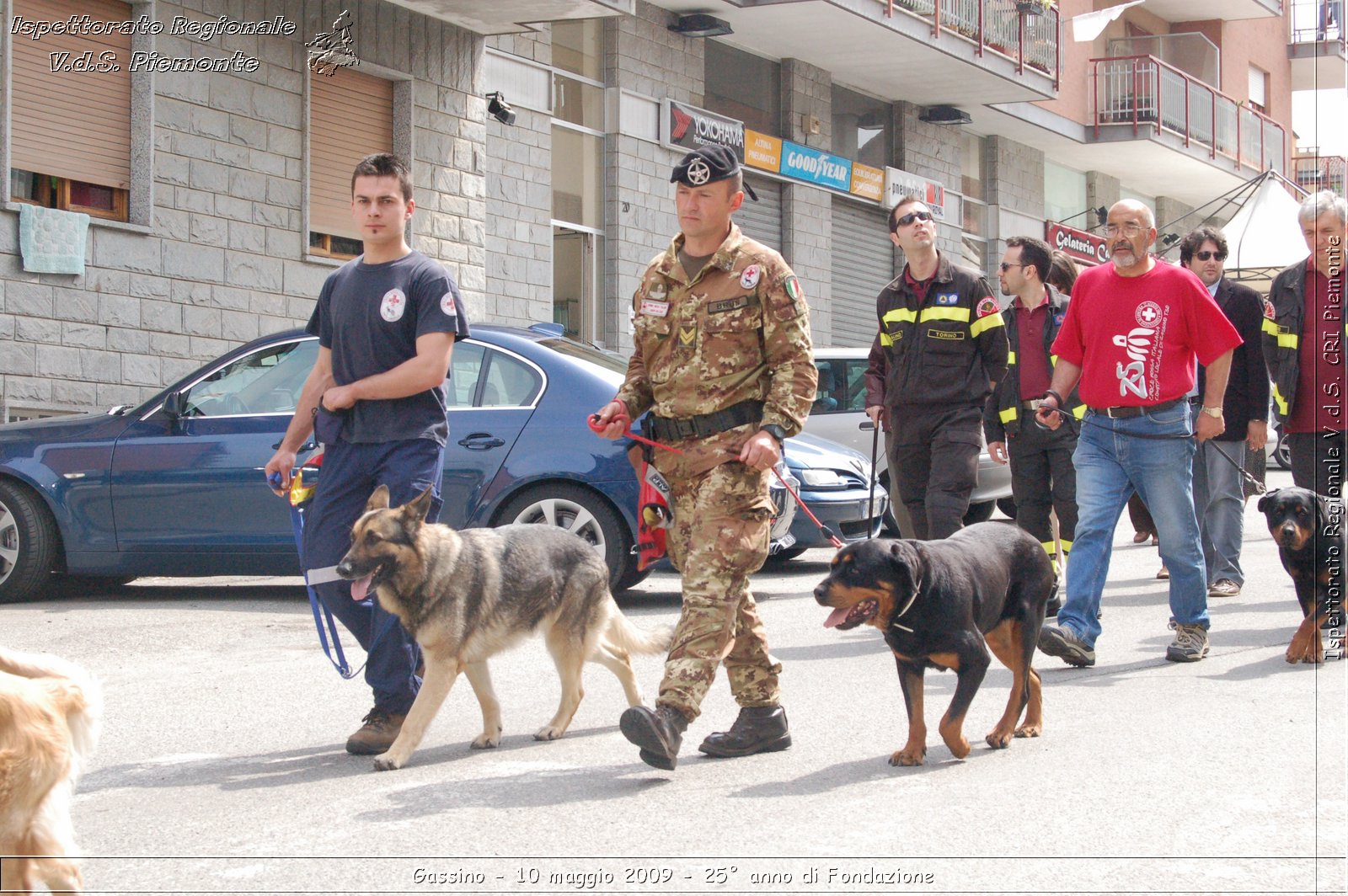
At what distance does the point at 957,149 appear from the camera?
26.6 meters

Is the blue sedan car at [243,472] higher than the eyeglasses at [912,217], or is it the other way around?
the eyeglasses at [912,217]

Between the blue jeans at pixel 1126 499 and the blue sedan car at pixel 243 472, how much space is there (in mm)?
2364

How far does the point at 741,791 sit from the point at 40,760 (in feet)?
7.27

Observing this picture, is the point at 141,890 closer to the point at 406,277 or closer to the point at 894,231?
the point at 406,277

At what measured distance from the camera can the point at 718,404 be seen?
16.6ft

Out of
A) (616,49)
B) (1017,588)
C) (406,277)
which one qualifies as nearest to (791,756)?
(1017,588)

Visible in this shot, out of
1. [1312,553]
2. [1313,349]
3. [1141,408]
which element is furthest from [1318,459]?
[1141,408]

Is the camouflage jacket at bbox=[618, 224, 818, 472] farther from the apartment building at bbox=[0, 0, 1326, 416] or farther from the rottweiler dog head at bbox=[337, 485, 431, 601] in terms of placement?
the apartment building at bbox=[0, 0, 1326, 416]

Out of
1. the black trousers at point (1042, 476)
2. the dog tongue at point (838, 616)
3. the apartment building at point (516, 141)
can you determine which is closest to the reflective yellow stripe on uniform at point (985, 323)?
the black trousers at point (1042, 476)

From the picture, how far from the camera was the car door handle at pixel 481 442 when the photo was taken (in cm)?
900

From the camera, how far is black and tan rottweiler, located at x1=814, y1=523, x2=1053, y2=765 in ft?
15.8

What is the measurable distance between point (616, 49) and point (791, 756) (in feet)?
49.5

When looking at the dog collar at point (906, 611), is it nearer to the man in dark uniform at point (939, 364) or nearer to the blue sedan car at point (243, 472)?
the man in dark uniform at point (939, 364)

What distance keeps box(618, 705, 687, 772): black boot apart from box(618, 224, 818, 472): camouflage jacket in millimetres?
934
